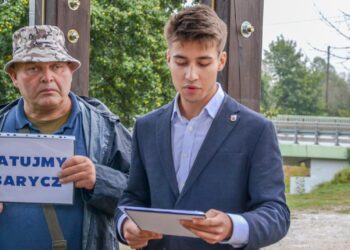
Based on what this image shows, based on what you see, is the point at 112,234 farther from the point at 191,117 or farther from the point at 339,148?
the point at 339,148

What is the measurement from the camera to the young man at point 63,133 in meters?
2.92

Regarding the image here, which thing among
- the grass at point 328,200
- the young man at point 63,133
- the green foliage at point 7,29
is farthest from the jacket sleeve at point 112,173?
the grass at point 328,200

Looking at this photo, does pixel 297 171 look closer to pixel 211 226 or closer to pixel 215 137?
pixel 215 137

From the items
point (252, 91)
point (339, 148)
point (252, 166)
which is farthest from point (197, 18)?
point (339, 148)

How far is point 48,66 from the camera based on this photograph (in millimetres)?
2969

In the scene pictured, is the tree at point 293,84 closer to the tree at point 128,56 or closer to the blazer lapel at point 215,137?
the tree at point 128,56

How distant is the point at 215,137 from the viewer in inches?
93.7

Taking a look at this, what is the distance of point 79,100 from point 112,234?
578 millimetres

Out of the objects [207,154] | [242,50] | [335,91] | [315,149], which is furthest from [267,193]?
[335,91]

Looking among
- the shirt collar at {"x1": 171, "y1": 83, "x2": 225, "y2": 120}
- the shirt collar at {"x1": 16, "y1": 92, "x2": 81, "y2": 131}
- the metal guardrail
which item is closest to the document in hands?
the shirt collar at {"x1": 171, "y1": 83, "x2": 225, "y2": 120}

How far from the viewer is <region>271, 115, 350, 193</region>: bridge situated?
30081mm

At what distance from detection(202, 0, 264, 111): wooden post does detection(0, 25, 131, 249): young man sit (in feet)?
3.03

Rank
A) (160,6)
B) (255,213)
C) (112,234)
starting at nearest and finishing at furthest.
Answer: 1. (255,213)
2. (112,234)
3. (160,6)

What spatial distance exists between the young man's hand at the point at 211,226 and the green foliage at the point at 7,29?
35.1 feet
